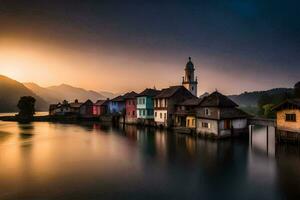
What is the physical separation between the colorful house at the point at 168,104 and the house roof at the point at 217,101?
14.0 metres

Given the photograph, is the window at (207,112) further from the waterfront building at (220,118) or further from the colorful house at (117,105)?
the colorful house at (117,105)

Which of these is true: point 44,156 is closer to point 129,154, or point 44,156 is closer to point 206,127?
point 129,154

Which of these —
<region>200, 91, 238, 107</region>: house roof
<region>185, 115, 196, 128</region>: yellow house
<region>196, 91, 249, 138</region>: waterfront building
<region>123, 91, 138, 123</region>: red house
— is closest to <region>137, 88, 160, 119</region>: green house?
<region>123, 91, 138, 123</region>: red house

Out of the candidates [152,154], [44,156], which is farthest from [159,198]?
[44,156]

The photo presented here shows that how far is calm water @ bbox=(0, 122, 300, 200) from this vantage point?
779 inches

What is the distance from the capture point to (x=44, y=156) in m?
34.2

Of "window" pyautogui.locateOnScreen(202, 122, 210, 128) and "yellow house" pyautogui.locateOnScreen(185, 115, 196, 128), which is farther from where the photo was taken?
"yellow house" pyautogui.locateOnScreen(185, 115, 196, 128)

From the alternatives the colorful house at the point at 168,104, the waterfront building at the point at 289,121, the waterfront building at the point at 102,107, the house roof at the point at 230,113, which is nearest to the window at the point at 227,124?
the house roof at the point at 230,113

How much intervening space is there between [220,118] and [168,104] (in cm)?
2041

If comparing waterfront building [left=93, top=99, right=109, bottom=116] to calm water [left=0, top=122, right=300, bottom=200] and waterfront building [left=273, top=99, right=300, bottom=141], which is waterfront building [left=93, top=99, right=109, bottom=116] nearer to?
calm water [left=0, top=122, right=300, bottom=200]

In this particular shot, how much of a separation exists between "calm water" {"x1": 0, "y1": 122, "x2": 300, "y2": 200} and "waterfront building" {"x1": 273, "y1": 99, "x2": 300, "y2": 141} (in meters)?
2.66

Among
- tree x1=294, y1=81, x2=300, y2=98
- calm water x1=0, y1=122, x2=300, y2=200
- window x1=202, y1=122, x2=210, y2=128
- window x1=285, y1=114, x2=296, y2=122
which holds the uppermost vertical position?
tree x1=294, y1=81, x2=300, y2=98

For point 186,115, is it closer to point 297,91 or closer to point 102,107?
point 297,91

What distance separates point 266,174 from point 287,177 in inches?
73.5
